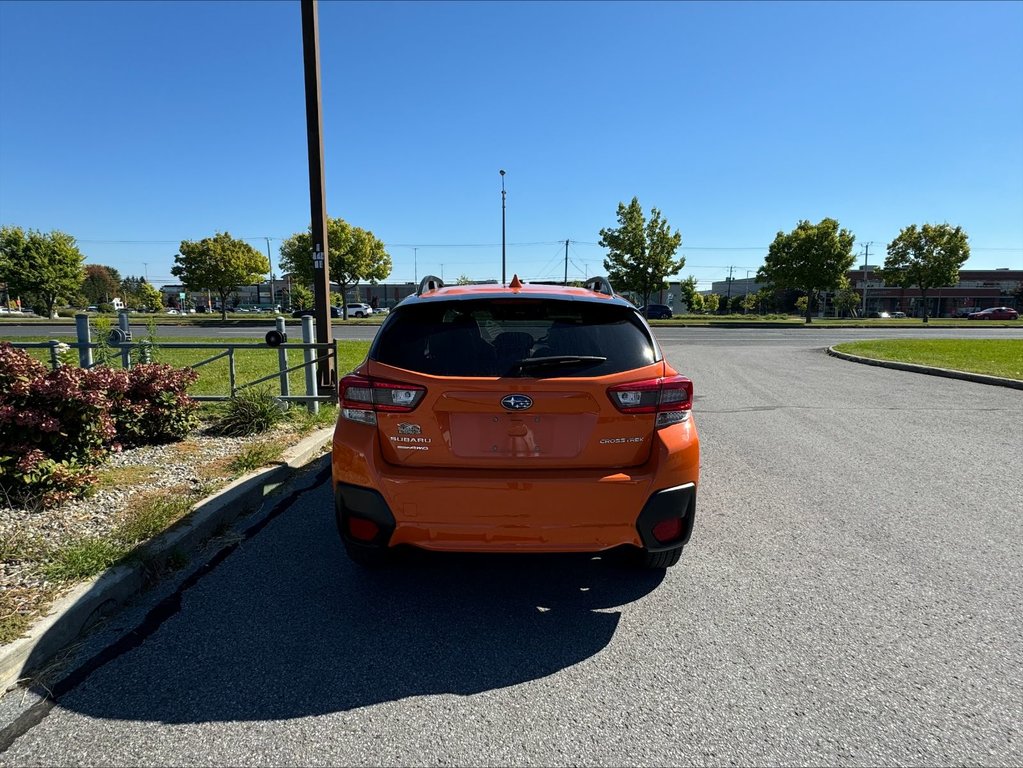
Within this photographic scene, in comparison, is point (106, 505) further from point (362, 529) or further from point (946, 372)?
point (946, 372)

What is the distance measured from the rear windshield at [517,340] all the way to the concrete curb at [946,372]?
38.7 feet

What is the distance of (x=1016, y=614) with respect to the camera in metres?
3.07

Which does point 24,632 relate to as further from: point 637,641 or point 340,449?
point 637,641

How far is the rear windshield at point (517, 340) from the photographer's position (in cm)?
290

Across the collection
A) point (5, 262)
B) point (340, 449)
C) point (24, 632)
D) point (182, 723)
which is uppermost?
point (5, 262)

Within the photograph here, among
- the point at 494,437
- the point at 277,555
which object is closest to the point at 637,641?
the point at 494,437

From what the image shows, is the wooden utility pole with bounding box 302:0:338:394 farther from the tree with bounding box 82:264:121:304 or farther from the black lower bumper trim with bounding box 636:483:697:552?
the tree with bounding box 82:264:121:304

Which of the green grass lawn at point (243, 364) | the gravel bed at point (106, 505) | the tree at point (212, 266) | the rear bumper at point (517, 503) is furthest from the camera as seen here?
the tree at point (212, 266)

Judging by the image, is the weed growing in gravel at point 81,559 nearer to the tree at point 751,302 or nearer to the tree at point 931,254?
the tree at point 931,254

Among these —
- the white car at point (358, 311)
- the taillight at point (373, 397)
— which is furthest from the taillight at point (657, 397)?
the white car at point (358, 311)

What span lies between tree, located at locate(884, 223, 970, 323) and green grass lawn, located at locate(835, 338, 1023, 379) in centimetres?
3842

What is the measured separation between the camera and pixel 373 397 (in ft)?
9.60

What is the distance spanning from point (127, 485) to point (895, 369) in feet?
51.9

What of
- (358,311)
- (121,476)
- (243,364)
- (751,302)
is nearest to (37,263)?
(358,311)
